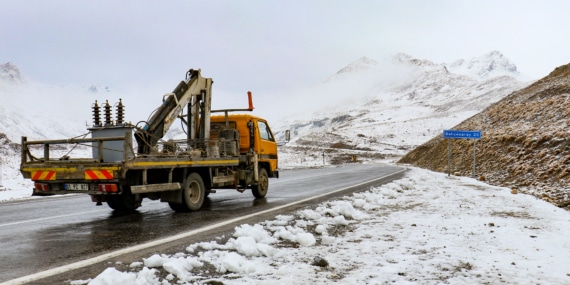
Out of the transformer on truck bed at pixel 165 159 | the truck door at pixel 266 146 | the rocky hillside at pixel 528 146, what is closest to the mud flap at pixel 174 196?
the transformer on truck bed at pixel 165 159

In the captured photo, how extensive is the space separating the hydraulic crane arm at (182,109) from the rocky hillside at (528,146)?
382 inches

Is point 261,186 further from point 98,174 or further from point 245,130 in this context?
point 98,174

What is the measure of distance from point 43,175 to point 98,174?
1351mm

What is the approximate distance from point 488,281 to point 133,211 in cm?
→ 786

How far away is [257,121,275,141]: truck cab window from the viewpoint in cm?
1314

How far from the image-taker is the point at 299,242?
6.15 meters

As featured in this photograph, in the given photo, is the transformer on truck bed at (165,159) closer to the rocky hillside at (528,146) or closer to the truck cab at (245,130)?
the truck cab at (245,130)

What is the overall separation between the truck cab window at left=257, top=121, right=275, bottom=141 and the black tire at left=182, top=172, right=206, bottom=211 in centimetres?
354

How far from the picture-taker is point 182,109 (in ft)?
35.0

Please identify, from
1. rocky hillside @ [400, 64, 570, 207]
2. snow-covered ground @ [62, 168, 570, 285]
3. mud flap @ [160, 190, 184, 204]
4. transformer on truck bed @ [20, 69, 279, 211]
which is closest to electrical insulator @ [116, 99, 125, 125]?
transformer on truck bed @ [20, 69, 279, 211]

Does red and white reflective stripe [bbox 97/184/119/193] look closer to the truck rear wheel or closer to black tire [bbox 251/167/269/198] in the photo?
the truck rear wheel

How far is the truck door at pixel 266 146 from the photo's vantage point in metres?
13.0

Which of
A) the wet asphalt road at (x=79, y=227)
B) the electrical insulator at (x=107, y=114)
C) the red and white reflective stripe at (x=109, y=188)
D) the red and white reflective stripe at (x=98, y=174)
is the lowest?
the wet asphalt road at (x=79, y=227)

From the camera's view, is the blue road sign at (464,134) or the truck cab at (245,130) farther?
the blue road sign at (464,134)
